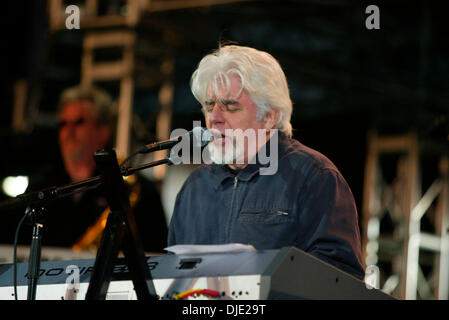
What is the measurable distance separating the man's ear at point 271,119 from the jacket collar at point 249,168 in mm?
51

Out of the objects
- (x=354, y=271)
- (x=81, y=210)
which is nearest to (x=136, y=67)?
(x=81, y=210)

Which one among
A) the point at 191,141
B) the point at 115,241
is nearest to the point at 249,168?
the point at 191,141

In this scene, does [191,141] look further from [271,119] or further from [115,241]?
[271,119]

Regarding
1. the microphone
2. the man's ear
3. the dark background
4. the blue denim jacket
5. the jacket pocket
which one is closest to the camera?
the microphone

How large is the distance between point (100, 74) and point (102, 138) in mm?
1355

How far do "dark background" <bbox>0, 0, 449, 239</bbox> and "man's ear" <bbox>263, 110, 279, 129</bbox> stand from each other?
271cm

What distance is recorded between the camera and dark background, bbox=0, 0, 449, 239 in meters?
6.75

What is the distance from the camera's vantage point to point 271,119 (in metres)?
3.21

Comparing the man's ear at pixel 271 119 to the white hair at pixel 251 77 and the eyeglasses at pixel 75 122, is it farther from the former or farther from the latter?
the eyeglasses at pixel 75 122

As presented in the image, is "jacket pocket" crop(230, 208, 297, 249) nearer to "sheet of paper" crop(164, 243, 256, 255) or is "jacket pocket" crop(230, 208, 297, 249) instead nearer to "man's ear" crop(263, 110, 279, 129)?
"man's ear" crop(263, 110, 279, 129)

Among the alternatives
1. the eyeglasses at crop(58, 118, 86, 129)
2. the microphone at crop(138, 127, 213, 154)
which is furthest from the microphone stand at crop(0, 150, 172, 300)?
the eyeglasses at crop(58, 118, 86, 129)

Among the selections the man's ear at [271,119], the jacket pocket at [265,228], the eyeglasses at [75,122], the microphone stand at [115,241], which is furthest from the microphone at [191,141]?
the eyeglasses at [75,122]

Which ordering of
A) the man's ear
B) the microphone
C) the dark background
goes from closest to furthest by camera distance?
the microphone
the man's ear
the dark background
